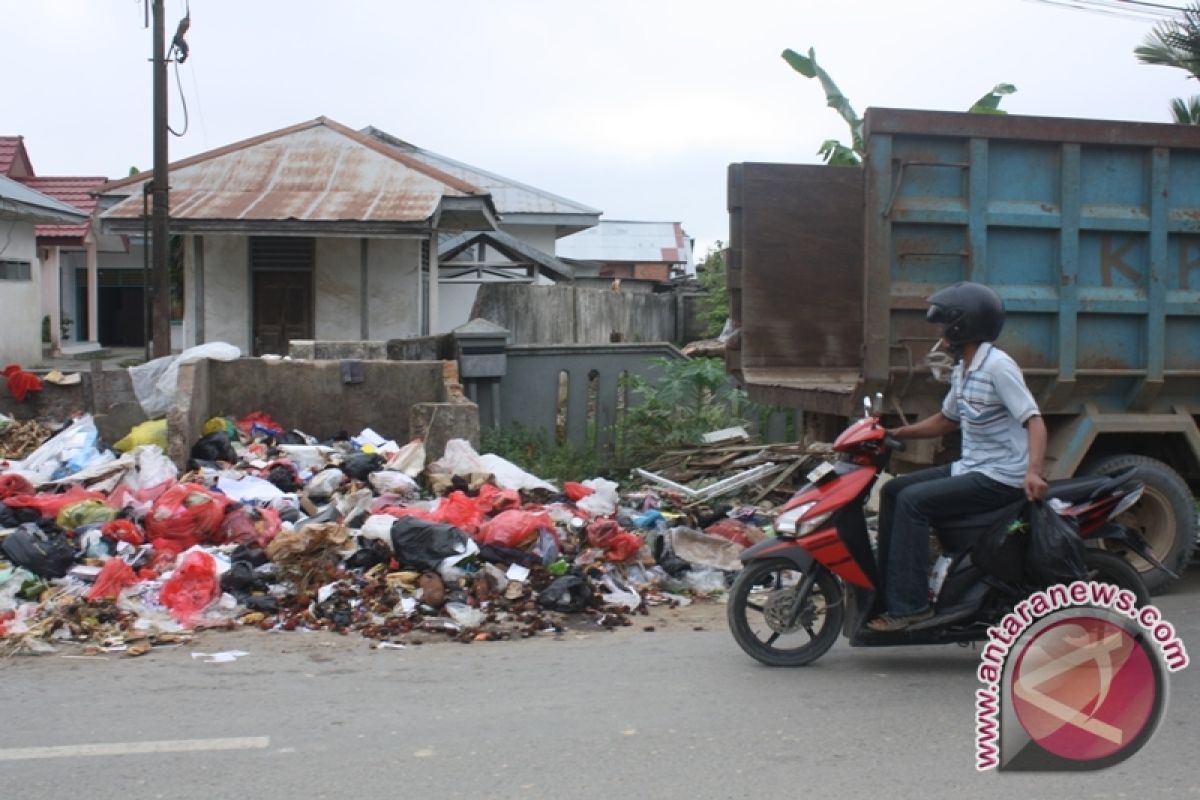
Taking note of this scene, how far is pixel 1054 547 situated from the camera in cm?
554

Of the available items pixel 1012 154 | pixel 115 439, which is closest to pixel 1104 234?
pixel 1012 154

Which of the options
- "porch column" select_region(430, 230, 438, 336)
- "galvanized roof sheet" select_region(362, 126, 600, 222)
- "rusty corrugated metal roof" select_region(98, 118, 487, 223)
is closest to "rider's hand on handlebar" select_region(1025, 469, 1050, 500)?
"rusty corrugated metal roof" select_region(98, 118, 487, 223)

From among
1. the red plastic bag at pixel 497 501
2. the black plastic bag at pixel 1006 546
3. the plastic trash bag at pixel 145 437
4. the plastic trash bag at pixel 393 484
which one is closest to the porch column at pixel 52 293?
the plastic trash bag at pixel 145 437

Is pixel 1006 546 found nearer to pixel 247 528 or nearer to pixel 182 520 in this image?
pixel 247 528

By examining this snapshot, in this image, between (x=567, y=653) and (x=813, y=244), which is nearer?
(x=567, y=653)

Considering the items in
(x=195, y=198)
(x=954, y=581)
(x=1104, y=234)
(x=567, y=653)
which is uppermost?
(x=195, y=198)

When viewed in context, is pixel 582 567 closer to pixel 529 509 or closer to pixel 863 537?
pixel 529 509

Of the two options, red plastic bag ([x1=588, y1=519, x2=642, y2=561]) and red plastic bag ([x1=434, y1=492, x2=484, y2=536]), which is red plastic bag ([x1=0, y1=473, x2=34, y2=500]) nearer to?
red plastic bag ([x1=434, y1=492, x2=484, y2=536])

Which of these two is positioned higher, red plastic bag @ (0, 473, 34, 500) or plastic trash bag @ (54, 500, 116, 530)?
red plastic bag @ (0, 473, 34, 500)

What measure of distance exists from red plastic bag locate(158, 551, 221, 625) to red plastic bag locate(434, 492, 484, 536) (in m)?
1.48

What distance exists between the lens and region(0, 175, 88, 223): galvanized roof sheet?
18.9m

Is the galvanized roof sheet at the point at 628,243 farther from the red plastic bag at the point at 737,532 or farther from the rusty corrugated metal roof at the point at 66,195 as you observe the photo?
the red plastic bag at the point at 737,532

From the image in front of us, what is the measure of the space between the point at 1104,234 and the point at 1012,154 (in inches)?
29.0

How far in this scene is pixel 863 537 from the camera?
5824mm
